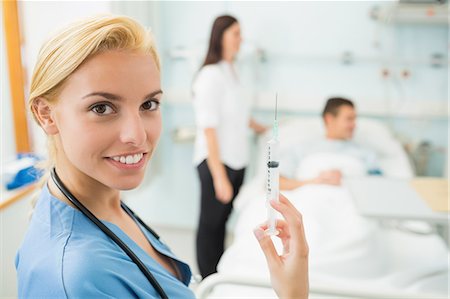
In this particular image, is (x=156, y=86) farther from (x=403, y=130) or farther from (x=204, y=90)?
(x=403, y=130)

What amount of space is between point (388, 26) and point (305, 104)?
687 millimetres

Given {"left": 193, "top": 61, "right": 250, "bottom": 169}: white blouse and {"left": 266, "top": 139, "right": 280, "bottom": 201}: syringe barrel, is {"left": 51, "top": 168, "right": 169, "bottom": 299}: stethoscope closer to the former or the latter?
{"left": 266, "top": 139, "right": 280, "bottom": 201}: syringe barrel

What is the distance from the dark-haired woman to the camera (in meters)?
2.08

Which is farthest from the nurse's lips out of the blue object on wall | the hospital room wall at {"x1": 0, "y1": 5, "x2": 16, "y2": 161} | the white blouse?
the white blouse

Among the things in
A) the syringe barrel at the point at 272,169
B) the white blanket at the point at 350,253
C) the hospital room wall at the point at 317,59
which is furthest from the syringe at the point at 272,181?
the hospital room wall at the point at 317,59

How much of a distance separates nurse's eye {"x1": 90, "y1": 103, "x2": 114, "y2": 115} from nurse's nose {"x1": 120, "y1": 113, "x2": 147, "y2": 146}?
27 millimetres

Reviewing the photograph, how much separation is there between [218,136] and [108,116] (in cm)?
148

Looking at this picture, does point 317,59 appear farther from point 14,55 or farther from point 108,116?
point 108,116

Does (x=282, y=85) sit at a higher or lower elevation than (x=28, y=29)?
lower

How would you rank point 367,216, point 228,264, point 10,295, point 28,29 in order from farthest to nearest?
point 28,29 < point 228,264 < point 367,216 < point 10,295

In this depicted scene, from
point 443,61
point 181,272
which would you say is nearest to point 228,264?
point 181,272

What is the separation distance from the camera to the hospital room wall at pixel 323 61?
2736 millimetres

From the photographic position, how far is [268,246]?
Answer: 73 centimetres

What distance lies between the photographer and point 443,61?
8.82 ft
